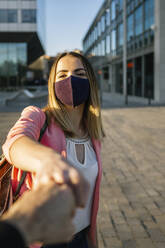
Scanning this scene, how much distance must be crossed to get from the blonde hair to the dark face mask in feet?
0.10

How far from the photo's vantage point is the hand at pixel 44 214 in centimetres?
59

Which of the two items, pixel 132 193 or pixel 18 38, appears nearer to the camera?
pixel 132 193

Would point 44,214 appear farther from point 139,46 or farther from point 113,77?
point 113,77

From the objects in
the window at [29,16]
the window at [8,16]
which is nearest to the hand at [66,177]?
the window at [29,16]

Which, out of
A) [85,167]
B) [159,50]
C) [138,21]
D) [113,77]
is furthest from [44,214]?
[113,77]

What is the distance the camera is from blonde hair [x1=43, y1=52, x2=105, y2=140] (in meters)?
1.59

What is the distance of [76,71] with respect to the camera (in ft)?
5.41

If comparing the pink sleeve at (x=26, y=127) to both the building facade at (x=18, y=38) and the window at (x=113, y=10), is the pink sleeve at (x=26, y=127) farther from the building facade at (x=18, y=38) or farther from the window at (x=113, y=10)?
the window at (x=113, y=10)

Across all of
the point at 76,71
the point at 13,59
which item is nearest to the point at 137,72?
the point at 13,59

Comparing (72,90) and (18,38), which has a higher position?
(18,38)

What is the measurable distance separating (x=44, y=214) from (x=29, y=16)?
43.6m

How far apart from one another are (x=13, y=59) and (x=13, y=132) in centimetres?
4805

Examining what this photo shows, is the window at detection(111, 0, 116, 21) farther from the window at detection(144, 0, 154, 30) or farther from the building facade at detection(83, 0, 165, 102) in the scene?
the window at detection(144, 0, 154, 30)

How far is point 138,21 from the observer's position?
31.4m
